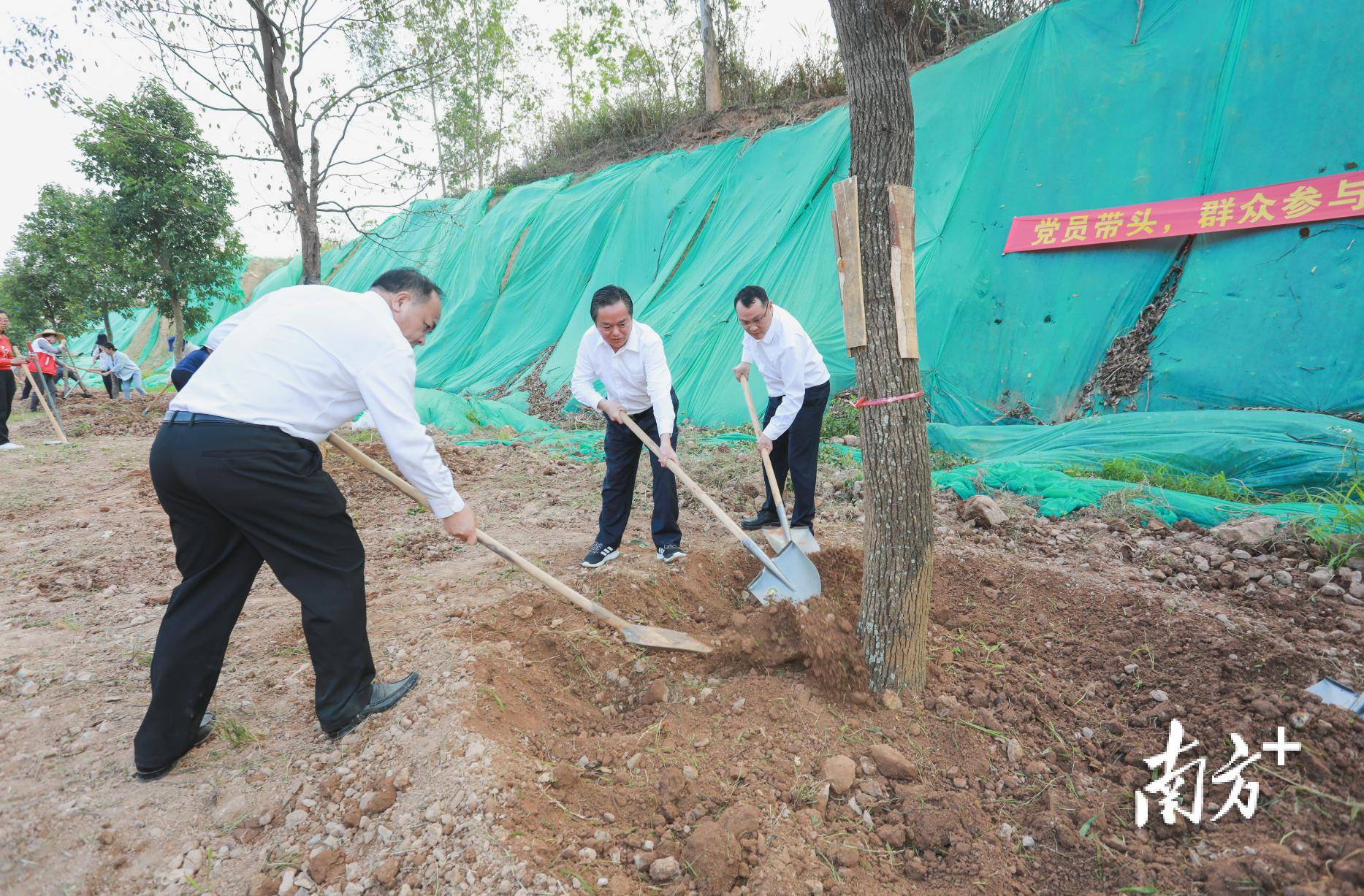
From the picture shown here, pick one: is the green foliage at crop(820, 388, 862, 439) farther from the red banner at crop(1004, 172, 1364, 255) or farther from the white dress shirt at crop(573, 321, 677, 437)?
the white dress shirt at crop(573, 321, 677, 437)

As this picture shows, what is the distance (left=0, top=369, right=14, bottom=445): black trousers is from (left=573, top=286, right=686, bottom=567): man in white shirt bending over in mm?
7382

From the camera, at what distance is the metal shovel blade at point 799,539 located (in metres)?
3.44

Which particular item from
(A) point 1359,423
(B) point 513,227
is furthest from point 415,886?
(B) point 513,227

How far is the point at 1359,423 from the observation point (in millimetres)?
3656

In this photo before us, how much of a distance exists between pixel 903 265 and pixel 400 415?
158 cm

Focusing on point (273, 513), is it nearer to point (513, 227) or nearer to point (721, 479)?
point (721, 479)

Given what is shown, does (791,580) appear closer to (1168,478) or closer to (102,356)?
(1168,478)

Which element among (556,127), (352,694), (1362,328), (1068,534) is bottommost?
(1068,534)

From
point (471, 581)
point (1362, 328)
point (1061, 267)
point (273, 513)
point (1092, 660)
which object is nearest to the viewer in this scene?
point (273, 513)

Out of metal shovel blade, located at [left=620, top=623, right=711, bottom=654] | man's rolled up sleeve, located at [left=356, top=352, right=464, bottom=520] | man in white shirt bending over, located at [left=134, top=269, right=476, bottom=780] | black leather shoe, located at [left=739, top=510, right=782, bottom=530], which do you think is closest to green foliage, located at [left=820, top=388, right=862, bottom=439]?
black leather shoe, located at [left=739, top=510, right=782, bottom=530]

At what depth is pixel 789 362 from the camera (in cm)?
356

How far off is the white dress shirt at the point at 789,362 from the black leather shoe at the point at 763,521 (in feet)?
1.86

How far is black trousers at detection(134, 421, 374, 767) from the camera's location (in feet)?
5.97

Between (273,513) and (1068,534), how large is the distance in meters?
3.64
